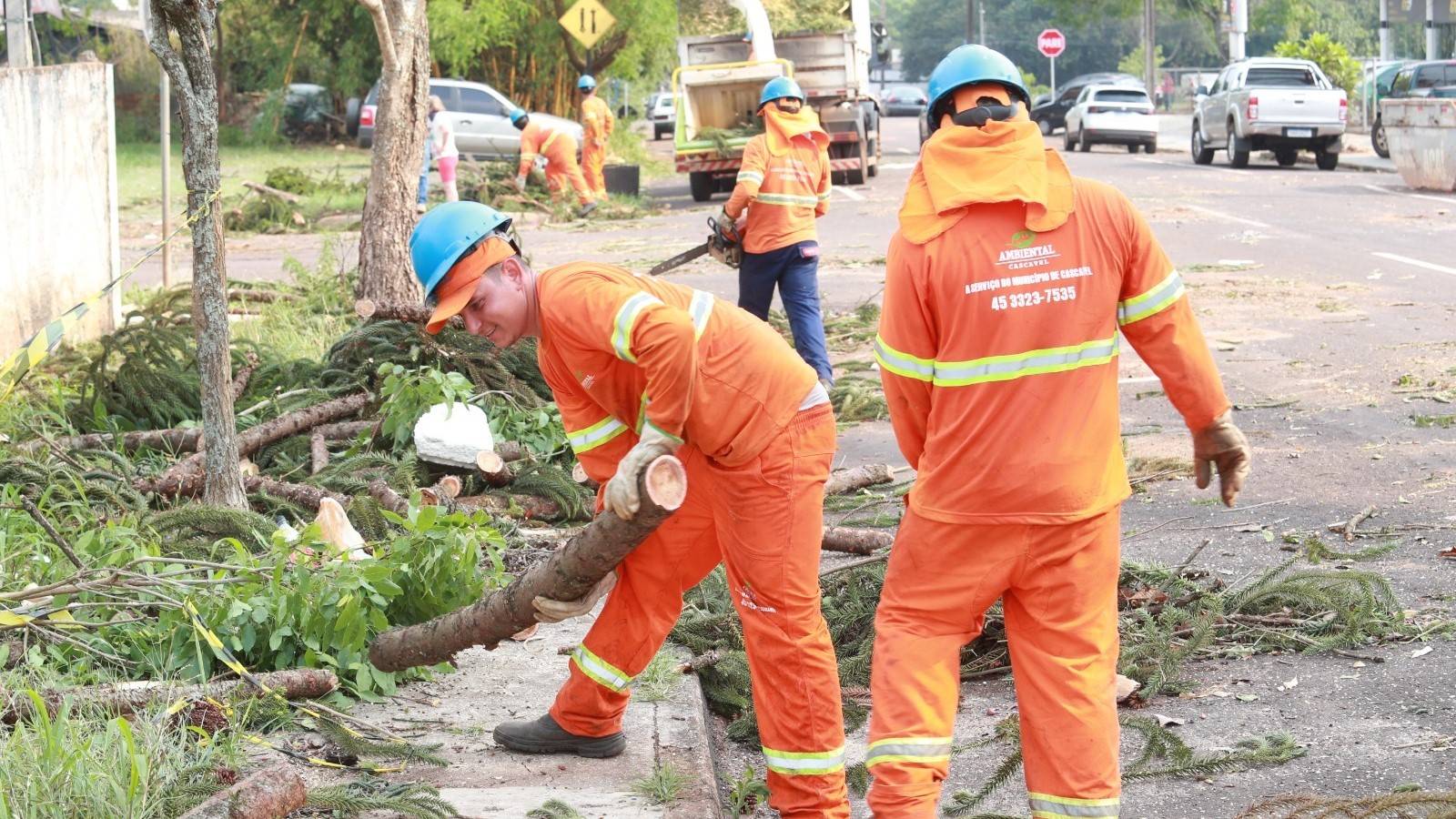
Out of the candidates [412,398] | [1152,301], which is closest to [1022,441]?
[1152,301]

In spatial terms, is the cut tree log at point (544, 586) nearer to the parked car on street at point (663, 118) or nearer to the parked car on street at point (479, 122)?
the parked car on street at point (479, 122)

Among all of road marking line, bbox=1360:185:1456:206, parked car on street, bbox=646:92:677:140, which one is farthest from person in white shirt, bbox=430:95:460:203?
parked car on street, bbox=646:92:677:140

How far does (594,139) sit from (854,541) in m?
17.6

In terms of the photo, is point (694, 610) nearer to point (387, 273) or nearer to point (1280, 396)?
point (1280, 396)

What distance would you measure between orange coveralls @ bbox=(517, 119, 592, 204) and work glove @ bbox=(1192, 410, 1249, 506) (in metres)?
18.9

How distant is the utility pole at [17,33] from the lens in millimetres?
9906

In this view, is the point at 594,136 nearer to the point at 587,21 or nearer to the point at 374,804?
the point at 587,21

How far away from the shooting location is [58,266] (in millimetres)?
9750

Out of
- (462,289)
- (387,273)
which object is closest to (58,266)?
(387,273)

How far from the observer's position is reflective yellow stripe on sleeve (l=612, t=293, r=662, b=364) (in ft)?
11.5

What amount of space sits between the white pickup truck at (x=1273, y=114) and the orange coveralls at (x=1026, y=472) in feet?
77.7

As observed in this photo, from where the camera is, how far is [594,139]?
22.7 meters

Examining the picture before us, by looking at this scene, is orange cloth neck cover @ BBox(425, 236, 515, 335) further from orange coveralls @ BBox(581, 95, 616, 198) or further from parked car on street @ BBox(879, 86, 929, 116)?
parked car on street @ BBox(879, 86, 929, 116)

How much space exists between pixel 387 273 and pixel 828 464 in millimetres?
6959
